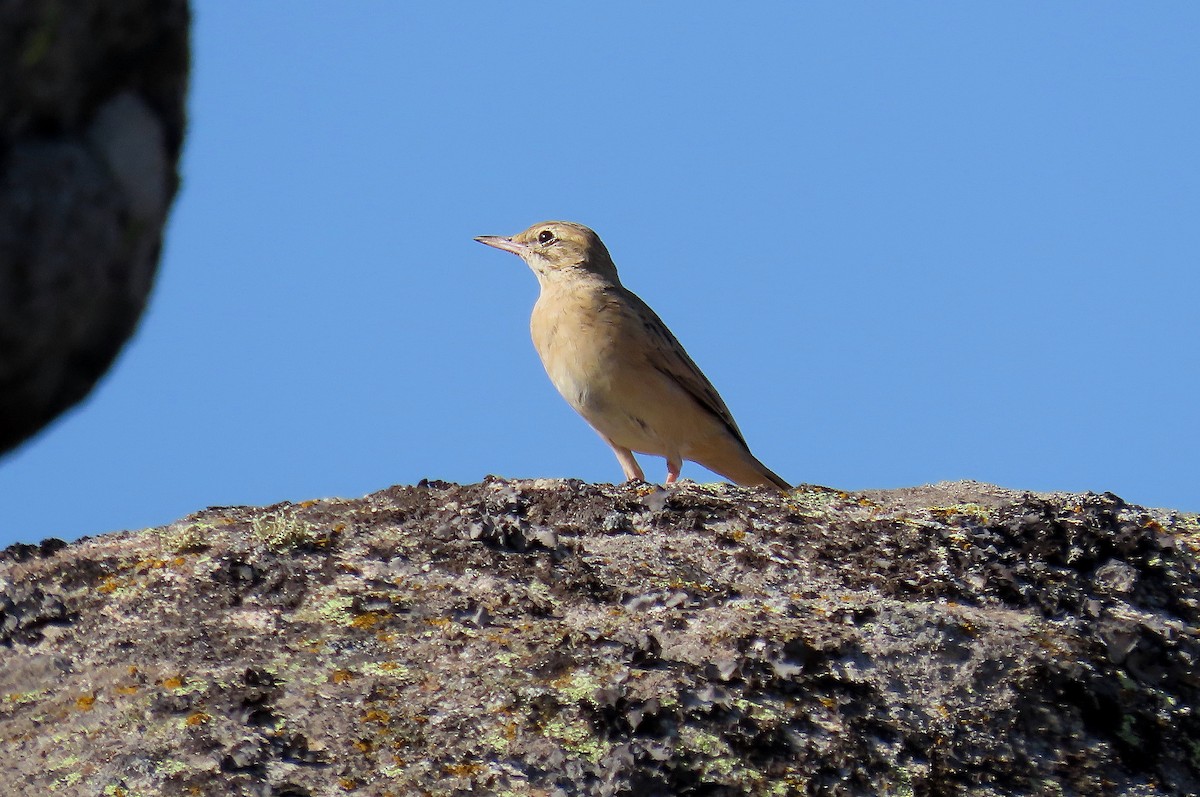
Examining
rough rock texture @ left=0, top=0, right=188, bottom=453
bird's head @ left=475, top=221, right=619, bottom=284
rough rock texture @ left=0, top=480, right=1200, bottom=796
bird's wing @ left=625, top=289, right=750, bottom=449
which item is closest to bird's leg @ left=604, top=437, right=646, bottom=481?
bird's wing @ left=625, top=289, right=750, bottom=449

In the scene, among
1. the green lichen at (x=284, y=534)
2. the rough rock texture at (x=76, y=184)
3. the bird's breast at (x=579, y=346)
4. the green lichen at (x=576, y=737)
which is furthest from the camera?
the bird's breast at (x=579, y=346)

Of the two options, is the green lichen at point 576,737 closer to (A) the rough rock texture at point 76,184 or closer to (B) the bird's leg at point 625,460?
(A) the rough rock texture at point 76,184

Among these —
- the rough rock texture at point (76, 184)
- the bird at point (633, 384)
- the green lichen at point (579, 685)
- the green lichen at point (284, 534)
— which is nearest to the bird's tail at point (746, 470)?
the bird at point (633, 384)

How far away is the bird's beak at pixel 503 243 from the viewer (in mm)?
12209

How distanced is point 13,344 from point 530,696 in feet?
9.42

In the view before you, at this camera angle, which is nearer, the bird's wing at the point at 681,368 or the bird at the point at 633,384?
the bird at the point at 633,384

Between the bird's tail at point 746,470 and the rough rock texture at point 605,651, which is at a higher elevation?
the bird's tail at point 746,470

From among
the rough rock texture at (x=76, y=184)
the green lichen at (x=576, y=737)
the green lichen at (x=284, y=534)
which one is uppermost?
the green lichen at (x=284, y=534)

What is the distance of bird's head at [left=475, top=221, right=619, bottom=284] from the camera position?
38.6 ft

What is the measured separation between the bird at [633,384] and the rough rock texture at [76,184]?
8.53 metres

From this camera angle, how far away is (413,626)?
4754mm

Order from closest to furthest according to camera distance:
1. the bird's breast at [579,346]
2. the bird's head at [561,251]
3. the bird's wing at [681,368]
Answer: the bird's breast at [579,346] → the bird's wing at [681,368] → the bird's head at [561,251]

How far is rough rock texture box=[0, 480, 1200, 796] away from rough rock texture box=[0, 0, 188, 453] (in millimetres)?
2548

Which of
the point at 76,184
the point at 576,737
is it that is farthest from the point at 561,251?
the point at 76,184
